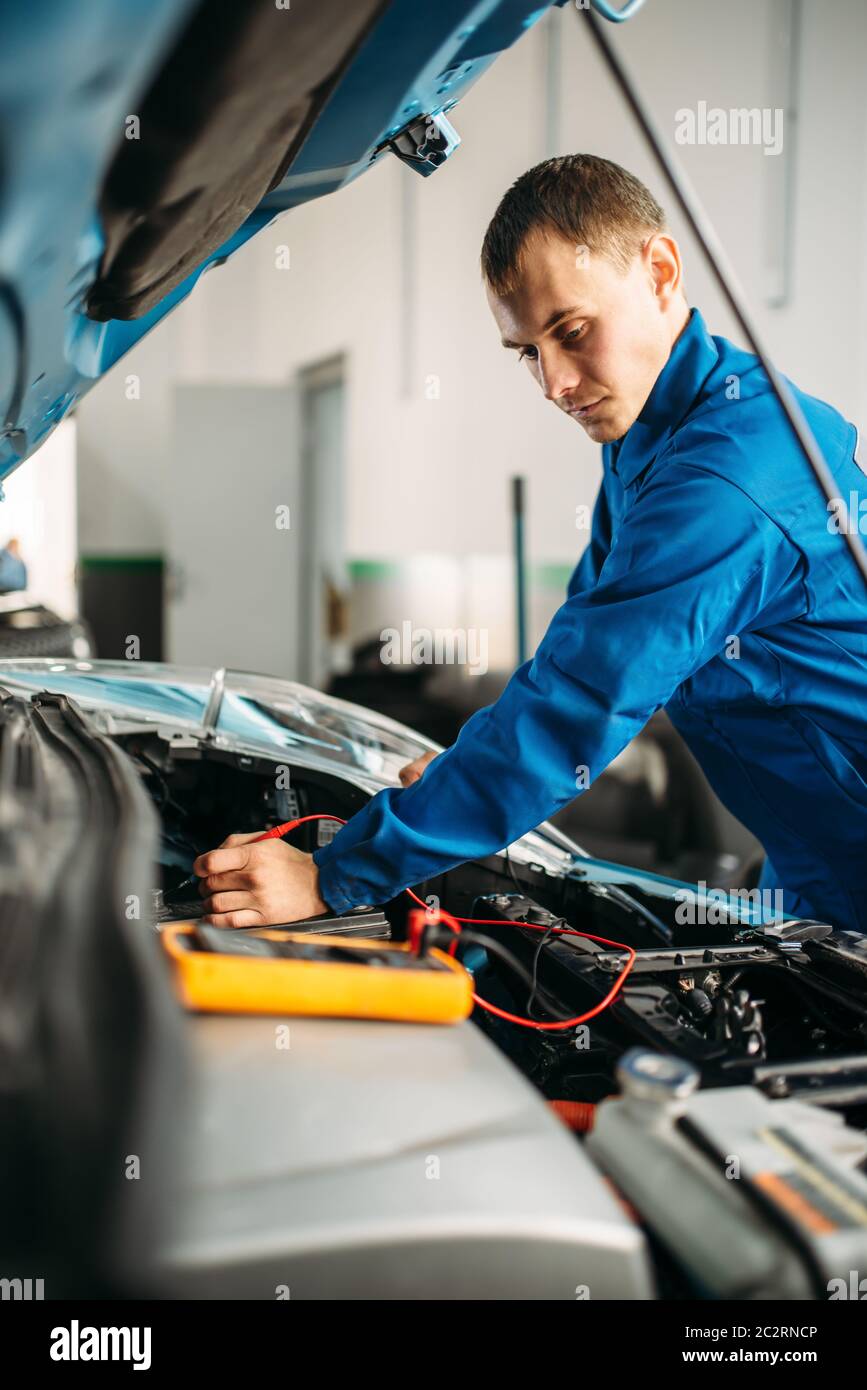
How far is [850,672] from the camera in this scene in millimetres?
1110

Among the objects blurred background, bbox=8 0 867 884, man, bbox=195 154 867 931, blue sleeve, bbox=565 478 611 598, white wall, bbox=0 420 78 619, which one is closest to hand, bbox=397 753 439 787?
man, bbox=195 154 867 931

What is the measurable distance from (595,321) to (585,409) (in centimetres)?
14

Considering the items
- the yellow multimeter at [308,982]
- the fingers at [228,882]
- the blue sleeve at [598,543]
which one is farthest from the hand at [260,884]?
the blue sleeve at [598,543]

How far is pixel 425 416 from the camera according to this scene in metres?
4.91

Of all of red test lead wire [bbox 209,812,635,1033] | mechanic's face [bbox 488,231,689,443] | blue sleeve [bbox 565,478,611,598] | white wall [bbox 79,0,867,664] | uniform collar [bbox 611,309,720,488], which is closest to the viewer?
red test lead wire [bbox 209,812,635,1033]

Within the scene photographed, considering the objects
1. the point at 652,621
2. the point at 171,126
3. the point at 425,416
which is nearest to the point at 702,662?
the point at 652,621

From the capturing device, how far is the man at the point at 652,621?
95 cm

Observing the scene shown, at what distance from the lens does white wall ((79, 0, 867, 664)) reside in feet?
8.73

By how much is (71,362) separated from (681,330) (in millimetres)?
683

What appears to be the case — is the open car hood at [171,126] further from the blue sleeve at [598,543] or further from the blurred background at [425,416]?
the blurred background at [425,416]

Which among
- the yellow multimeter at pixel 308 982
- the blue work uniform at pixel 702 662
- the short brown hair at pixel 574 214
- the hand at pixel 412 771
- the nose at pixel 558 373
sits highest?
the short brown hair at pixel 574 214

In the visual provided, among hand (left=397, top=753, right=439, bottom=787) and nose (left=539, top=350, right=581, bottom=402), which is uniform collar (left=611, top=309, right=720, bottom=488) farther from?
hand (left=397, top=753, right=439, bottom=787)

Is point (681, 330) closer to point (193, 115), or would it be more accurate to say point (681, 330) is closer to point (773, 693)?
point (773, 693)

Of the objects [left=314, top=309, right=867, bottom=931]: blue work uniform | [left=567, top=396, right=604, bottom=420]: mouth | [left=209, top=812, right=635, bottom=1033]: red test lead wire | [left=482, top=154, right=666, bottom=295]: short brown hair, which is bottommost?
[left=209, top=812, right=635, bottom=1033]: red test lead wire
